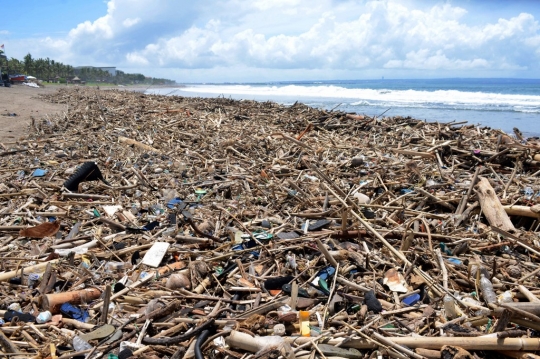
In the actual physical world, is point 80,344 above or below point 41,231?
below

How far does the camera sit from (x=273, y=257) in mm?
3209

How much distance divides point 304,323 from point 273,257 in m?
0.91

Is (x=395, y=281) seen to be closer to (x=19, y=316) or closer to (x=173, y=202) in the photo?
(x=19, y=316)

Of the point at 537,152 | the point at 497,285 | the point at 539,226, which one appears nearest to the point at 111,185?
the point at 497,285

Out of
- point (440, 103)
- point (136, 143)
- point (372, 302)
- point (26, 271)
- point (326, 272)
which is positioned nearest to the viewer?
point (372, 302)

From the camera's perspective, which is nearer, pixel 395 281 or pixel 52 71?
pixel 395 281

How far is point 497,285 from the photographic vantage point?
2688 millimetres

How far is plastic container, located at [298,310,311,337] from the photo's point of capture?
7.44ft

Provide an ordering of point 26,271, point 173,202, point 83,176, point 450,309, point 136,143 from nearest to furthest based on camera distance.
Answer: point 450,309
point 26,271
point 173,202
point 83,176
point 136,143

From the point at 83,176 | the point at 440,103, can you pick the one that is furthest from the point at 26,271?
the point at 440,103

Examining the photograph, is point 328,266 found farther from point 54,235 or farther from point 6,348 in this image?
point 54,235

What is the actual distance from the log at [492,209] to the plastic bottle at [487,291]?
112 cm

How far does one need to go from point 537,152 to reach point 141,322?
6.07m

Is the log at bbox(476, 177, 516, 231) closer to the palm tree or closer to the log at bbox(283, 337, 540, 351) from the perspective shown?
the log at bbox(283, 337, 540, 351)
